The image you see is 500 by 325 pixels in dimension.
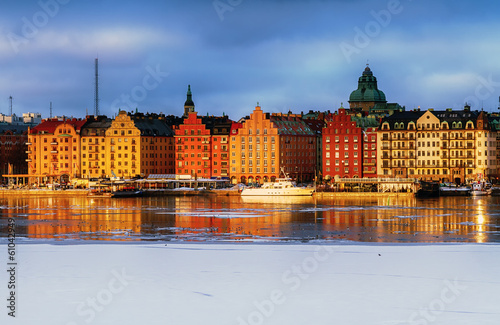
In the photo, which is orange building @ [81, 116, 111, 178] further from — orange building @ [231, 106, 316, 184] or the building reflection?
the building reflection

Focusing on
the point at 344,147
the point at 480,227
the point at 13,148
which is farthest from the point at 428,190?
the point at 13,148

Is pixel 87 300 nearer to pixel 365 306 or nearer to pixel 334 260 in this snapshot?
pixel 365 306

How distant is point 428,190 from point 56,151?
7428 centimetres

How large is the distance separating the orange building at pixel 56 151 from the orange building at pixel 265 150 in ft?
102

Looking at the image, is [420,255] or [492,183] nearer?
[420,255]

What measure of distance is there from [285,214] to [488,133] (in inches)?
3080

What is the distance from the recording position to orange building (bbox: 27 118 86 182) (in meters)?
155

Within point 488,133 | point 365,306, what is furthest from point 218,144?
point 365,306

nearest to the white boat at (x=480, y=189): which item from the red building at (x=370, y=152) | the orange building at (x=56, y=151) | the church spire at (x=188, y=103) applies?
the red building at (x=370, y=152)

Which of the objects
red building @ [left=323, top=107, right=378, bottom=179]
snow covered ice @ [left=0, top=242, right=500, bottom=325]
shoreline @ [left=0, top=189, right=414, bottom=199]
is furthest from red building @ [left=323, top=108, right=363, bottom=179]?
snow covered ice @ [left=0, top=242, right=500, bottom=325]

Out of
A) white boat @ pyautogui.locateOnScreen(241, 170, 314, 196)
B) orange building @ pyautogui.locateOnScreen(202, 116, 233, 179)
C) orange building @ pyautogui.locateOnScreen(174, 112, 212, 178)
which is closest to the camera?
white boat @ pyautogui.locateOnScreen(241, 170, 314, 196)

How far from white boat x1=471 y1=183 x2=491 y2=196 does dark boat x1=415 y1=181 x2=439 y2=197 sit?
15.5 feet

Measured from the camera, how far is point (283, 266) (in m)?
28.1

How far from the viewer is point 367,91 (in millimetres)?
192000
